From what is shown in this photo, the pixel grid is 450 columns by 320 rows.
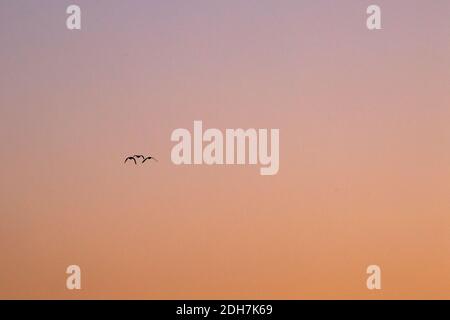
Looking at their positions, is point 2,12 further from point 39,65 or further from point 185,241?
point 185,241

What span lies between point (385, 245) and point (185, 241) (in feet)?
3.81

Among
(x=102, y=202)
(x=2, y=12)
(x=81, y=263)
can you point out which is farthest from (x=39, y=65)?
(x=81, y=263)

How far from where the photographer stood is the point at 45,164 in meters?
3.35

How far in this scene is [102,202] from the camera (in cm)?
335

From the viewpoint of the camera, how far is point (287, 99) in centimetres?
336

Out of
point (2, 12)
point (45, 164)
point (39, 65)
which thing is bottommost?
point (45, 164)

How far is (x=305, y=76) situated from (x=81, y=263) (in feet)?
5.57

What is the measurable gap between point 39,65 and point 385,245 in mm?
2260

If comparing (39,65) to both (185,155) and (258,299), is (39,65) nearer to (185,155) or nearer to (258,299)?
(185,155)
